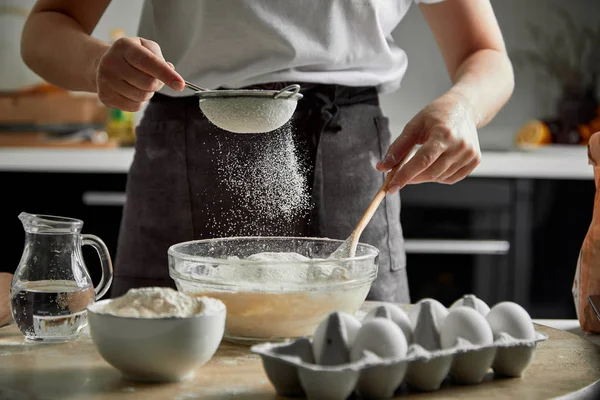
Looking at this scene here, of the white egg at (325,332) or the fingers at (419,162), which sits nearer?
the white egg at (325,332)

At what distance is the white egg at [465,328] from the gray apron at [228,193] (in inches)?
22.2

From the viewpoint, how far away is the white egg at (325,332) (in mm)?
737

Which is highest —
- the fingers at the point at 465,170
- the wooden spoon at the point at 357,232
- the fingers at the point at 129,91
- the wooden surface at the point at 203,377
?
the fingers at the point at 129,91

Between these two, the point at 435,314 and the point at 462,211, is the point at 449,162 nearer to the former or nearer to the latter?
the point at 435,314

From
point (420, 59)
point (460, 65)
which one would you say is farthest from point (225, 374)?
point (420, 59)

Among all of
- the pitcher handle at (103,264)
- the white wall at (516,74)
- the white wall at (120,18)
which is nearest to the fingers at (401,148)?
the pitcher handle at (103,264)

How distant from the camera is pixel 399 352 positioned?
73 cm

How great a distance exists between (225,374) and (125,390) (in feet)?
0.34

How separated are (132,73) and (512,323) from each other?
0.57m

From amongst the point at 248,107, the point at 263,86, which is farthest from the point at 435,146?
the point at 263,86

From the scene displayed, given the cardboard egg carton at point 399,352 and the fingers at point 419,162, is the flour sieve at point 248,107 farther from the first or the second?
the cardboard egg carton at point 399,352

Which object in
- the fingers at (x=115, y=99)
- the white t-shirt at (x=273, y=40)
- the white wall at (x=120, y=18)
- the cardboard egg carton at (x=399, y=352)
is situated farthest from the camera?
the white wall at (x=120, y=18)

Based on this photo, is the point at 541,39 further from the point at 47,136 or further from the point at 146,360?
the point at 146,360

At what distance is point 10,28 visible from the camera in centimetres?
306
